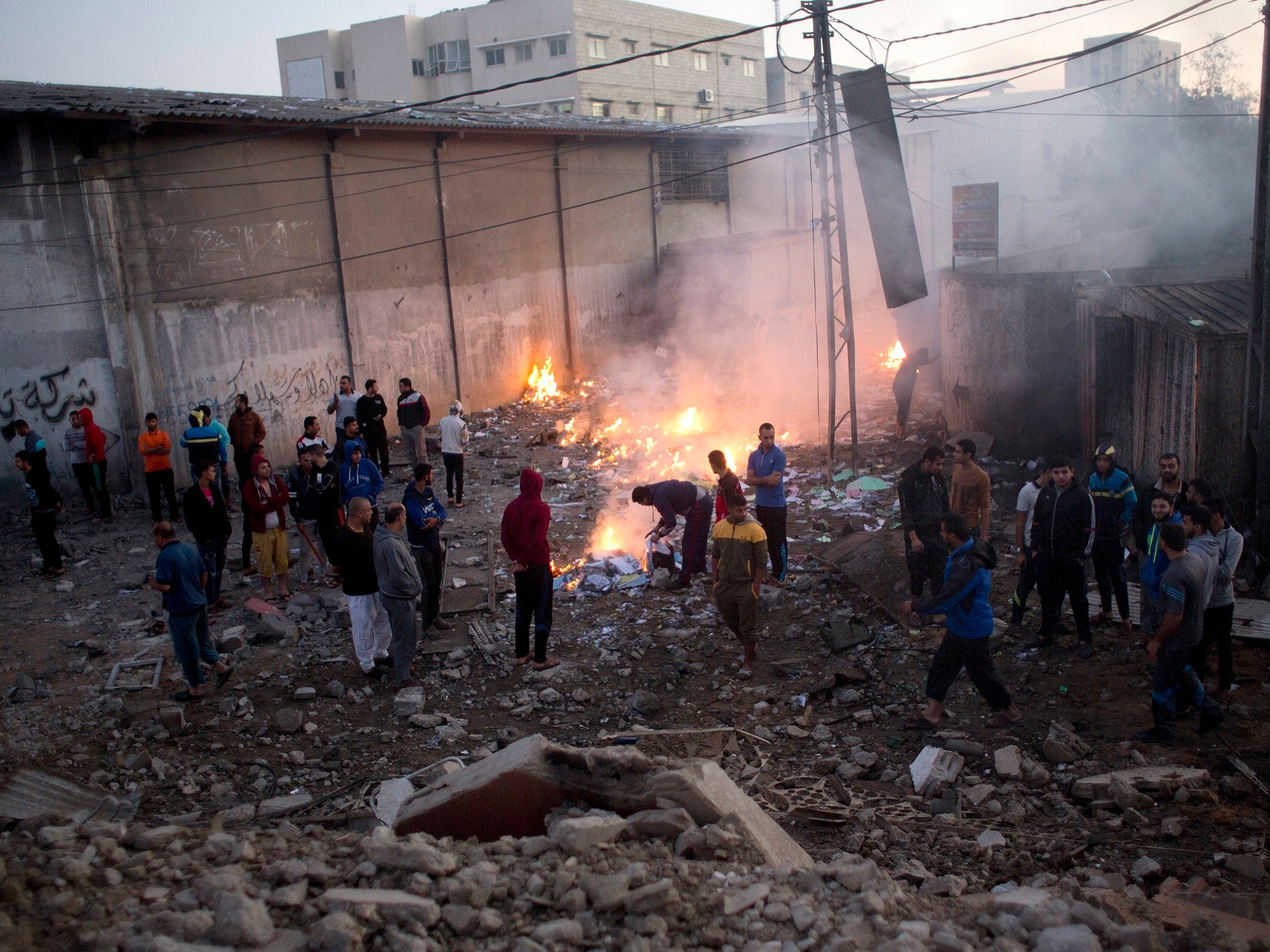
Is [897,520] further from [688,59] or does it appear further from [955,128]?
[688,59]

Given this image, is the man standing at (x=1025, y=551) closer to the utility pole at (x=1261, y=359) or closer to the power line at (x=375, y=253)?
the utility pole at (x=1261, y=359)

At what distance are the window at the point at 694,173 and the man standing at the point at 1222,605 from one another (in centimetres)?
1990

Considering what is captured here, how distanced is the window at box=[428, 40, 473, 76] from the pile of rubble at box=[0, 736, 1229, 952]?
53.1 m

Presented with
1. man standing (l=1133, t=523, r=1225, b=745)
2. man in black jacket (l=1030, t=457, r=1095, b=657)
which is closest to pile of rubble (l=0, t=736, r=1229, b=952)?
man standing (l=1133, t=523, r=1225, b=745)

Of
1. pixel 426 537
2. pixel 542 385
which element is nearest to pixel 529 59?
pixel 542 385

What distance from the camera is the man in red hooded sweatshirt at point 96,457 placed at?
41.1 feet

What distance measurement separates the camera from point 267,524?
374 inches

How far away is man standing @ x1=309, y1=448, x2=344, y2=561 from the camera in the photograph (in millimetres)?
9711

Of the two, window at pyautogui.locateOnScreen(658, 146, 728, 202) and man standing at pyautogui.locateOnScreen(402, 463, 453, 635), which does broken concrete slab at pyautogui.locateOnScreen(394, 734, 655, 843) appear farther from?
window at pyautogui.locateOnScreen(658, 146, 728, 202)

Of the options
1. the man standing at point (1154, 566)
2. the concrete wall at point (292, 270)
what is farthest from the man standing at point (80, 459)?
the man standing at point (1154, 566)

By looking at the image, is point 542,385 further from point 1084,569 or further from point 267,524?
point 1084,569

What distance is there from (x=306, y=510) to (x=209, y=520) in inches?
37.8

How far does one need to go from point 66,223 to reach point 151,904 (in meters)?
12.0

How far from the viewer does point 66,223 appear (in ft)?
42.8
